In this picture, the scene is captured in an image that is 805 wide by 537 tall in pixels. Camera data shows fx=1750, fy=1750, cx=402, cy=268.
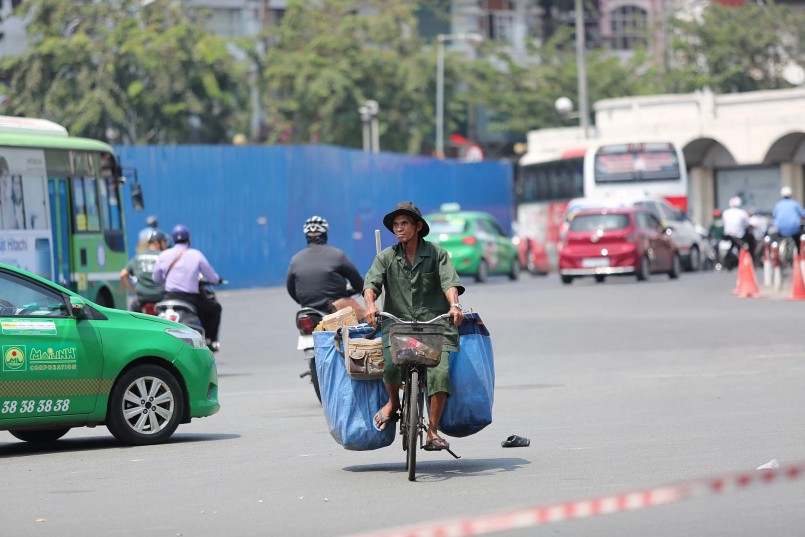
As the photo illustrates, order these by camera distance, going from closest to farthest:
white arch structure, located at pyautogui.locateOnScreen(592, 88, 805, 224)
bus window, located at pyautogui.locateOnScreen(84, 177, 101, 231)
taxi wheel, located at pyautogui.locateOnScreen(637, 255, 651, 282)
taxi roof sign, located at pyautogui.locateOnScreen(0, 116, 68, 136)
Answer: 1. taxi roof sign, located at pyautogui.locateOnScreen(0, 116, 68, 136)
2. bus window, located at pyautogui.locateOnScreen(84, 177, 101, 231)
3. taxi wheel, located at pyautogui.locateOnScreen(637, 255, 651, 282)
4. white arch structure, located at pyautogui.locateOnScreen(592, 88, 805, 224)

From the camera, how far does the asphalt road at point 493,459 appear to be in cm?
844

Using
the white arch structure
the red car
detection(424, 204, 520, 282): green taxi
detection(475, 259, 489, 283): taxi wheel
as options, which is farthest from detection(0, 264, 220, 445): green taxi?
the white arch structure

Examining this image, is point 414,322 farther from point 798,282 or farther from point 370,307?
point 798,282

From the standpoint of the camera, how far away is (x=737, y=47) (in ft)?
233

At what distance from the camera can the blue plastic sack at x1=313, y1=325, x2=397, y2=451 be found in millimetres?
10039

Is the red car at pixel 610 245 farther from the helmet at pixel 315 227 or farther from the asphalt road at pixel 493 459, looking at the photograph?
the helmet at pixel 315 227

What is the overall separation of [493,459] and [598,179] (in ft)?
117

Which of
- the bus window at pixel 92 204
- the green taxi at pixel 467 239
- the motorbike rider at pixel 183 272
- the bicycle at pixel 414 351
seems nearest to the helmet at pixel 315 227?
the motorbike rider at pixel 183 272

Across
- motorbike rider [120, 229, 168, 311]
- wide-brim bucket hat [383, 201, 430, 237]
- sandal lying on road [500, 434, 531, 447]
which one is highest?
wide-brim bucket hat [383, 201, 430, 237]

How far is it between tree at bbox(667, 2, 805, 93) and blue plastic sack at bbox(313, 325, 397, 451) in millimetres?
61872

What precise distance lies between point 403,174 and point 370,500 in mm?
38167

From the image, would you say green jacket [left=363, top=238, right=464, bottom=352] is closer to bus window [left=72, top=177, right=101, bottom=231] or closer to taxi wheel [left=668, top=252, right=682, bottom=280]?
bus window [left=72, top=177, right=101, bottom=231]

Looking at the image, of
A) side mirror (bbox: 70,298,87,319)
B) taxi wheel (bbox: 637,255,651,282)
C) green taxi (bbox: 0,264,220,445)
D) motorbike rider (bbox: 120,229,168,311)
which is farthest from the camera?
taxi wheel (bbox: 637,255,651,282)

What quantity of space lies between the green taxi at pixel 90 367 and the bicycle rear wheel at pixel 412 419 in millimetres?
2933
